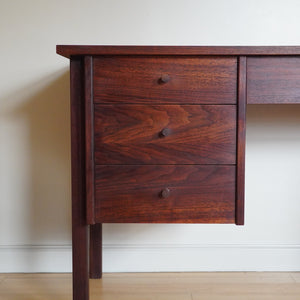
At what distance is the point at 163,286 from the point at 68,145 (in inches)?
28.2

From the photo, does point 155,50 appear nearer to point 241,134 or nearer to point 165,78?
point 165,78

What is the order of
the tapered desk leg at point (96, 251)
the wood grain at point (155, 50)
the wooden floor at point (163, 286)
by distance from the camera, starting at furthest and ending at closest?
1. the tapered desk leg at point (96, 251)
2. the wooden floor at point (163, 286)
3. the wood grain at point (155, 50)

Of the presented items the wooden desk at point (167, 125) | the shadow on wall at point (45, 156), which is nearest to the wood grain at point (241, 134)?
the wooden desk at point (167, 125)

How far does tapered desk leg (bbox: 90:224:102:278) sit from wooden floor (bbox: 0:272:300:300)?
0.13ft

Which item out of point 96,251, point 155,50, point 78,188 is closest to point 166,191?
point 78,188

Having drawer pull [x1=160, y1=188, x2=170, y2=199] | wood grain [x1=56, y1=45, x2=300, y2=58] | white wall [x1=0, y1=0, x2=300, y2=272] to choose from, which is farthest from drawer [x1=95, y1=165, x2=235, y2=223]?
white wall [x1=0, y1=0, x2=300, y2=272]

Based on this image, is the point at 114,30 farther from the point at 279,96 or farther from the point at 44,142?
the point at 279,96

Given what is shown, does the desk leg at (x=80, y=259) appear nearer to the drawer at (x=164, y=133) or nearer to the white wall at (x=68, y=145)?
the drawer at (x=164, y=133)

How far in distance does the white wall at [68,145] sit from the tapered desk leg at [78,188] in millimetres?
412

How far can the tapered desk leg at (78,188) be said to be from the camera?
106 centimetres

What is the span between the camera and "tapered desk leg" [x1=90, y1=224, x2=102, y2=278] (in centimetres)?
141

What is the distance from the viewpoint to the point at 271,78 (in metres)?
1.04

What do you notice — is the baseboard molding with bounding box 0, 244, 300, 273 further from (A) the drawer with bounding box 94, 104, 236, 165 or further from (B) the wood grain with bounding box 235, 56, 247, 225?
(A) the drawer with bounding box 94, 104, 236, 165

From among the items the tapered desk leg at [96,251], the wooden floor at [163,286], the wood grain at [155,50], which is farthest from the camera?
the tapered desk leg at [96,251]
